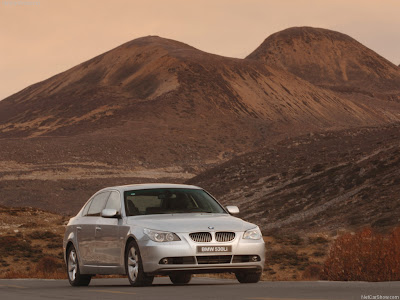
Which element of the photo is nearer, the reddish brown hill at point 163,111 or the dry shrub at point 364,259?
the dry shrub at point 364,259

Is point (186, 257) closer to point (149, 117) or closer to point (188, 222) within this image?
point (188, 222)

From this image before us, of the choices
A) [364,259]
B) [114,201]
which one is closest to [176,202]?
[114,201]

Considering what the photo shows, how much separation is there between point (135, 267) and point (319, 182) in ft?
154

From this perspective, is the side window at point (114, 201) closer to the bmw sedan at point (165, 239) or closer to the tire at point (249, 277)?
the bmw sedan at point (165, 239)

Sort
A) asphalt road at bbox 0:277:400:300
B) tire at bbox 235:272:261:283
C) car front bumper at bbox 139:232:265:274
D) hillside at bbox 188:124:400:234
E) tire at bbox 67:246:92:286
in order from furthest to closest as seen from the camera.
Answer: hillside at bbox 188:124:400:234 → tire at bbox 67:246:92:286 → tire at bbox 235:272:261:283 → car front bumper at bbox 139:232:265:274 → asphalt road at bbox 0:277:400:300

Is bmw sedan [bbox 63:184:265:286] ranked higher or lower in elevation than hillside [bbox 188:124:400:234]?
higher

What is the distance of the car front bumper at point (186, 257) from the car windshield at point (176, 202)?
42.4 inches

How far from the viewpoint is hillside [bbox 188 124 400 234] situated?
49375mm

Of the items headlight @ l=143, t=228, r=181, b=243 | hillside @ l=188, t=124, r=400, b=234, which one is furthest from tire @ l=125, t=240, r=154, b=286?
hillside @ l=188, t=124, r=400, b=234

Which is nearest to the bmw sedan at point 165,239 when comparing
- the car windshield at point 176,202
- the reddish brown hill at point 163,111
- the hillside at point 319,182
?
the car windshield at point 176,202

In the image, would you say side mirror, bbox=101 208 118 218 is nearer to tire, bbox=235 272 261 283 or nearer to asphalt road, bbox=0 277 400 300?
asphalt road, bbox=0 277 400 300

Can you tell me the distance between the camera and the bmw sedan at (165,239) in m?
14.2

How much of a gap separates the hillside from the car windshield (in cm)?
2820

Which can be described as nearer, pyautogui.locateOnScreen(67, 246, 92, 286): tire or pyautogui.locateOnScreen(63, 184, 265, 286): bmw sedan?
pyautogui.locateOnScreen(63, 184, 265, 286): bmw sedan
